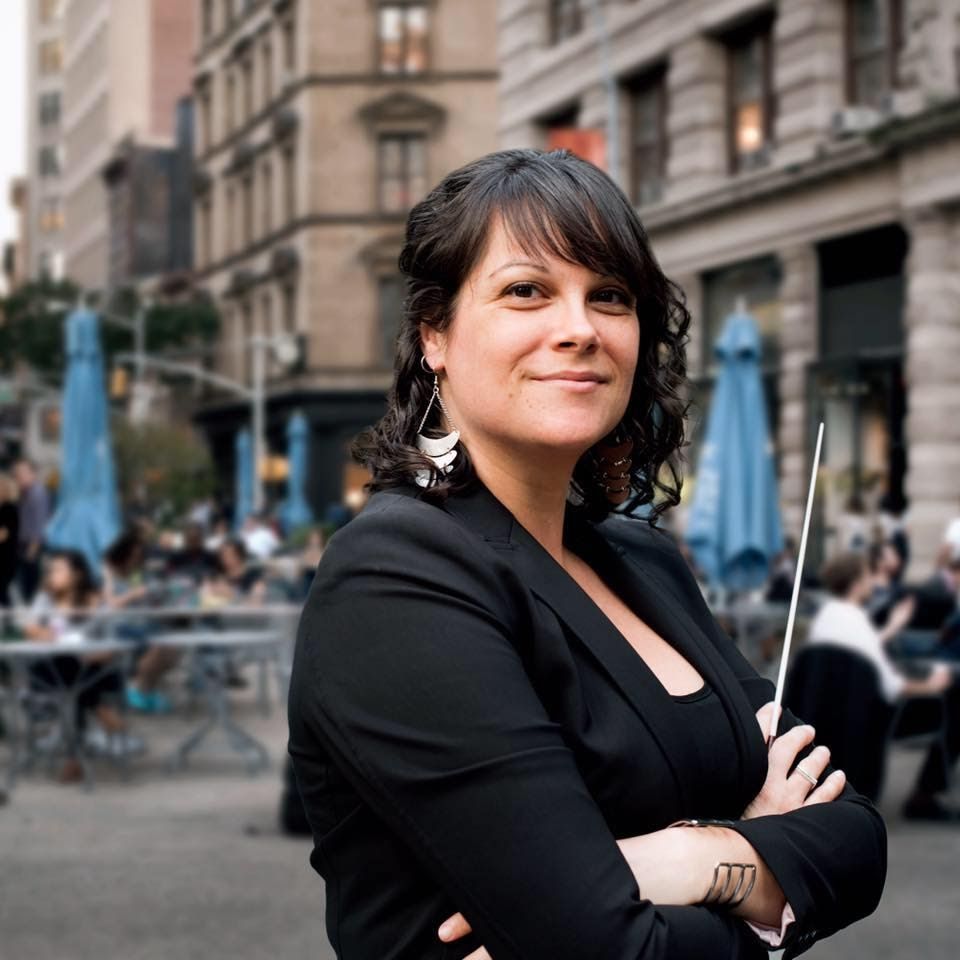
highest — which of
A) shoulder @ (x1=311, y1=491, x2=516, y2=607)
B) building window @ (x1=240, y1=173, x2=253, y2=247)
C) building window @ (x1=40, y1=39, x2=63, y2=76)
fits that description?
building window @ (x1=40, y1=39, x2=63, y2=76)

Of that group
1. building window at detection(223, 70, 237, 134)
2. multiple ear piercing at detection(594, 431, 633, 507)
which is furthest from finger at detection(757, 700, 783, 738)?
building window at detection(223, 70, 237, 134)

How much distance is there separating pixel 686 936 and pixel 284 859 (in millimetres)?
7276

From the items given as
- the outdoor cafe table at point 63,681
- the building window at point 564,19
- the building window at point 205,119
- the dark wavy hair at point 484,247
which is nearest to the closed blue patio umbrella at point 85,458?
the outdoor cafe table at point 63,681

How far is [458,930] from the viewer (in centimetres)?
195

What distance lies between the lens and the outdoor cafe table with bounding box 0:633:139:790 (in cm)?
1183

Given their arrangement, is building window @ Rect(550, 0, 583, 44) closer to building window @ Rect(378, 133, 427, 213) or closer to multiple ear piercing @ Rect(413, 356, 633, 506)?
building window @ Rect(378, 133, 427, 213)

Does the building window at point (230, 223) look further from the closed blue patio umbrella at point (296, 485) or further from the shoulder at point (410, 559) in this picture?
the shoulder at point (410, 559)

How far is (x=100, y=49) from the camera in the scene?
94.4m

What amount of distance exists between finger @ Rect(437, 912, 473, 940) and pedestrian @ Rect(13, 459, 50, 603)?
19.4 meters

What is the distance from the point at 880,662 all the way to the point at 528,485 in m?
7.86

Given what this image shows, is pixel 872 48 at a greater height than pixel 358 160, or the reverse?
pixel 358 160

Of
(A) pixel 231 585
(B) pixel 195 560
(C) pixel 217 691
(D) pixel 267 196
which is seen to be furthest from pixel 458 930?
(D) pixel 267 196

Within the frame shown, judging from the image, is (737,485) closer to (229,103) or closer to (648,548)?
(648,548)

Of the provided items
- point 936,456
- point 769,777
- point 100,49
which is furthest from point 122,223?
point 769,777
